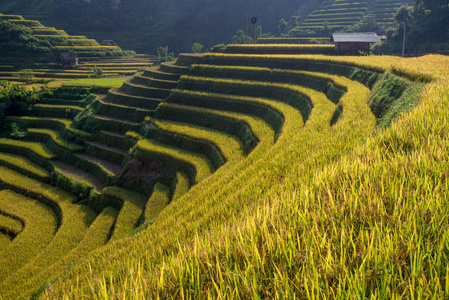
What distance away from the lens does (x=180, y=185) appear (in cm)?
1727

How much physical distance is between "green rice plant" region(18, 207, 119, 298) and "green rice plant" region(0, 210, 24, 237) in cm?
434

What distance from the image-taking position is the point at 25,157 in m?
26.5

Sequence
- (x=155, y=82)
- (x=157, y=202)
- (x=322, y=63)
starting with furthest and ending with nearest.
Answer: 1. (x=155, y=82)
2. (x=322, y=63)
3. (x=157, y=202)

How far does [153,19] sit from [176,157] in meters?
83.9

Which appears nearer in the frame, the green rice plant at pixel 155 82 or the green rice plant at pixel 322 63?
the green rice plant at pixel 322 63

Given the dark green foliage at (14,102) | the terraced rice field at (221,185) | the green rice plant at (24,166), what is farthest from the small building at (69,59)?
the green rice plant at (24,166)

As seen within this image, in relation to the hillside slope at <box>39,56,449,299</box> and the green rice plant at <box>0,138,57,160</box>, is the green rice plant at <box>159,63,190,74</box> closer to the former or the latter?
the green rice plant at <box>0,138,57,160</box>

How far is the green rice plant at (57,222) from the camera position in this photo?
44.9 feet

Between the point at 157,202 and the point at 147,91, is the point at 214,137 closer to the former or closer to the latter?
the point at 157,202

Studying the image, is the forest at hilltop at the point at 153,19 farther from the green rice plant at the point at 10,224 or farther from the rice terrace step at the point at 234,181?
the green rice plant at the point at 10,224

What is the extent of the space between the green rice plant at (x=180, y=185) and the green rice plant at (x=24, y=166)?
10410mm

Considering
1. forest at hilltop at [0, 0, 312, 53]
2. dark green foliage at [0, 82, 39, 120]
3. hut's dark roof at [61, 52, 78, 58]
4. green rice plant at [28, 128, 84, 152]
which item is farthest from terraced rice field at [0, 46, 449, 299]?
forest at hilltop at [0, 0, 312, 53]

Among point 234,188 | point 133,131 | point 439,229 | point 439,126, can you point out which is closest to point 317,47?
point 133,131

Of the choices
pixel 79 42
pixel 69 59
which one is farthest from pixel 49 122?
pixel 79 42
